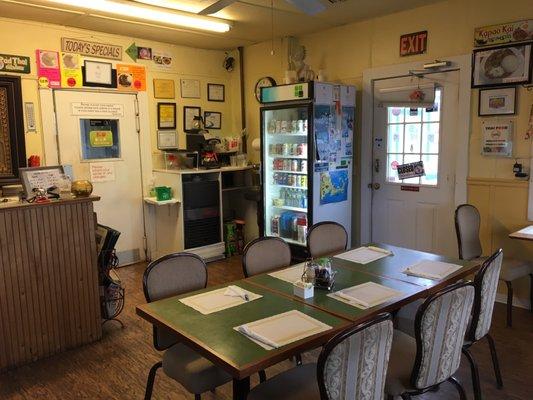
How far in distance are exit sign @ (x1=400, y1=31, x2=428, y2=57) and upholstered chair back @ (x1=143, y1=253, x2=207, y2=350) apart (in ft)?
10.5

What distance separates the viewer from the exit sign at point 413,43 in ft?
14.1

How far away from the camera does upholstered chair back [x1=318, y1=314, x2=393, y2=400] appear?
1506 mm

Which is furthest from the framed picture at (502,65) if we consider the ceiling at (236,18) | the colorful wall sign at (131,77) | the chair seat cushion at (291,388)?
the colorful wall sign at (131,77)

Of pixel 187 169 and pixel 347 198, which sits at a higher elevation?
pixel 187 169

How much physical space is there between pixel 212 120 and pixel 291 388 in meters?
4.71

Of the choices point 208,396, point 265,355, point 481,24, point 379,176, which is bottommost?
point 208,396

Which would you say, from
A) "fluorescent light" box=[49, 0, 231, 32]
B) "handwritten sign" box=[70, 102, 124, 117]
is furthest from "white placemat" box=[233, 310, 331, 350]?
"handwritten sign" box=[70, 102, 124, 117]

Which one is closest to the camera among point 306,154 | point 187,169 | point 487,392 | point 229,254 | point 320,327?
point 320,327

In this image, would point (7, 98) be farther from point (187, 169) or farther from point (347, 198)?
point (347, 198)

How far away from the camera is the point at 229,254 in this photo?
5.73 meters

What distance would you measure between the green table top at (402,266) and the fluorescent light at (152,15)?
297 cm

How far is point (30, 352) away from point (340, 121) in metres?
3.51

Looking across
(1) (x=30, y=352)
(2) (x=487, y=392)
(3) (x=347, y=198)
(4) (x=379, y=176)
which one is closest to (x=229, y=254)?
(3) (x=347, y=198)

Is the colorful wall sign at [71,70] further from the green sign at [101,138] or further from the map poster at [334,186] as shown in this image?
the map poster at [334,186]
